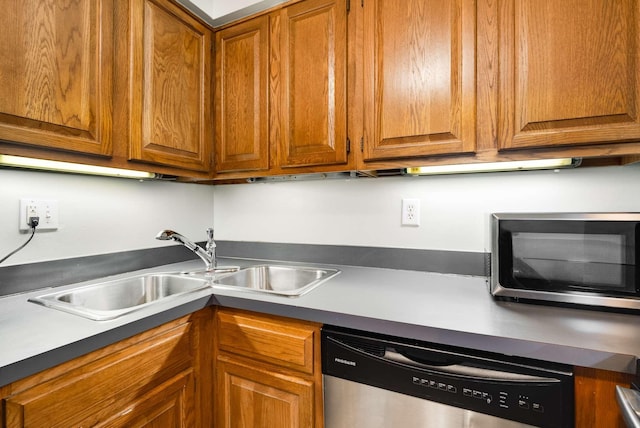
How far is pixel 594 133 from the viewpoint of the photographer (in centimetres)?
90

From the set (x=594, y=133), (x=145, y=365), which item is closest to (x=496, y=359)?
(x=594, y=133)

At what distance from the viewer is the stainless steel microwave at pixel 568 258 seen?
0.85m

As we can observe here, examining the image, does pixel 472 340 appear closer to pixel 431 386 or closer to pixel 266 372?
pixel 431 386

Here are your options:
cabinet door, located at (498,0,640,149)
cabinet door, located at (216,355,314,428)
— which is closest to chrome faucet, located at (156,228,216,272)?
cabinet door, located at (216,355,314,428)

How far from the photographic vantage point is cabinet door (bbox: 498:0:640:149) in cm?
87

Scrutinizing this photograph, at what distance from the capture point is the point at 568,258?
2.99 ft

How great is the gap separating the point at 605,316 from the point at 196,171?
62.3 inches

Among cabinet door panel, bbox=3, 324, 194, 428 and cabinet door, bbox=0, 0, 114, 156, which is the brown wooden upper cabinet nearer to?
cabinet door, bbox=0, 0, 114, 156

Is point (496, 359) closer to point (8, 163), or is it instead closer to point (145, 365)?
point (145, 365)

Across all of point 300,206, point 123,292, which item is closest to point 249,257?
point 300,206

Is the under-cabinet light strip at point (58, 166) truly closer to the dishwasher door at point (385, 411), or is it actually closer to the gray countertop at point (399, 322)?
the gray countertop at point (399, 322)

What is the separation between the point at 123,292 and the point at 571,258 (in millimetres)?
1678

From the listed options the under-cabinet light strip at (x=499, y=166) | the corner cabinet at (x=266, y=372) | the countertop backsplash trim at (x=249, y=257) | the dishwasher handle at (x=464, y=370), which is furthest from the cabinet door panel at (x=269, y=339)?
the under-cabinet light strip at (x=499, y=166)

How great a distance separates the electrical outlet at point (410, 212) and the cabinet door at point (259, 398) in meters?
0.82
